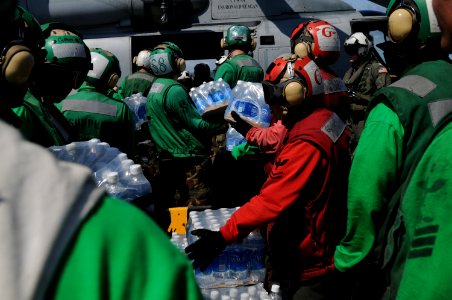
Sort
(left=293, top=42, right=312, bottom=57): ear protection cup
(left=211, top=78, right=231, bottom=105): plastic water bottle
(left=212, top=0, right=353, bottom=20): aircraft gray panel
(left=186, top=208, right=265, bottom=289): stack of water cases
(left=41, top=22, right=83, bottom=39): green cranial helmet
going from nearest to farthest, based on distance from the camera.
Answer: (left=186, top=208, right=265, bottom=289): stack of water cases, (left=41, top=22, right=83, bottom=39): green cranial helmet, (left=293, top=42, right=312, bottom=57): ear protection cup, (left=211, top=78, right=231, bottom=105): plastic water bottle, (left=212, top=0, right=353, bottom=20): aircraft gray panel

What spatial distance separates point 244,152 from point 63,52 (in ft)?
4.96

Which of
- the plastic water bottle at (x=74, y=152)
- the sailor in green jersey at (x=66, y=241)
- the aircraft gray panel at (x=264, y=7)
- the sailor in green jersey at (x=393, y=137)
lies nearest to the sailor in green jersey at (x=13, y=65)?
the plastic water bottle at (x=74, y=152)

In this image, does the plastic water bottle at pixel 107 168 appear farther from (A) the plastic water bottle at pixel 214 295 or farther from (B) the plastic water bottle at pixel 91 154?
(A) the plastic water bottle at pixel 214 295

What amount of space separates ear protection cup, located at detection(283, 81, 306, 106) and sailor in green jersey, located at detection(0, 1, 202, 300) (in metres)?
2.32

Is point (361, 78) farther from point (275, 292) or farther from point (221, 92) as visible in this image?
point (275, 292)

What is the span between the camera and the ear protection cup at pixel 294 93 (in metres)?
2.88

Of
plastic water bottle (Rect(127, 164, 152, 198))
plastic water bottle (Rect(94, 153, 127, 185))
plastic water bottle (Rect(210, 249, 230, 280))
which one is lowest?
plastic water bottle (Rect(210, 249, 230, 280))

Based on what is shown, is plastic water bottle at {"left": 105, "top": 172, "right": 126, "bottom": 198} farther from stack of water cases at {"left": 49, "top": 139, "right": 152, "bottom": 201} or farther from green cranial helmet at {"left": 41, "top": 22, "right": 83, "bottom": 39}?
green cranial helmet at {"left": 41, "top": 22, "right": 83, "bottom": 39}

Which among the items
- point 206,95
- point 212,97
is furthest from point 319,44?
point 206,95

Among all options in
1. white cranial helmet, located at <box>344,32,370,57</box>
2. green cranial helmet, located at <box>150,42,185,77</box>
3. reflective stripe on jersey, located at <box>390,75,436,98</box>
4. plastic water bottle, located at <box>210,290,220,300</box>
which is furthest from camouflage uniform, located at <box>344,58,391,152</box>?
reflective stripe on jersey, located at <box>390,75,436,98</box>

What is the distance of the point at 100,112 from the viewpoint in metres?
4.26

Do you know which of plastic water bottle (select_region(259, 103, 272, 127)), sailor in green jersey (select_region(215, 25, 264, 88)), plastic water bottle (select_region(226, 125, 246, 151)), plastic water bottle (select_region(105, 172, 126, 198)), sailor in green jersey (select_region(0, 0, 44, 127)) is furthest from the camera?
sailor in green jersey (select_region(215, 25, 264, 88))

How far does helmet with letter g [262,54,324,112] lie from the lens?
289 centimetres

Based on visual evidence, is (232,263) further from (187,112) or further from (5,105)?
(187,112)
